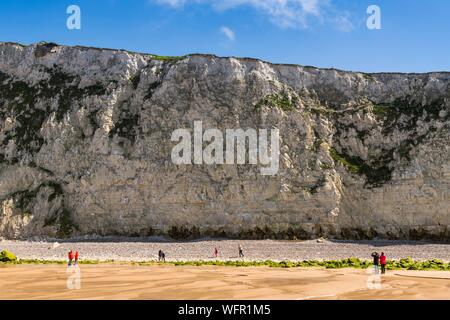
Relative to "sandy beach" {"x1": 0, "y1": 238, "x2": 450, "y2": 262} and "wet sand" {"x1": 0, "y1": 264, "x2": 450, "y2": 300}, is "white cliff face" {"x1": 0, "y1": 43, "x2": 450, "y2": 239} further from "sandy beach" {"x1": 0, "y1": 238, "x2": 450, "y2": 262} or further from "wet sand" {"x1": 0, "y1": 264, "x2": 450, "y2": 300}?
"wet sand" {"x1": 0, "y1": 264, "x2": 450, "y2": 300}

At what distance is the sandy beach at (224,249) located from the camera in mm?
29781

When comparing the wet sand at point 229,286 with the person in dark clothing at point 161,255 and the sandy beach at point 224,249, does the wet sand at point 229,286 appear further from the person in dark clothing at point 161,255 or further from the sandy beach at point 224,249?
the sandy beach at point 224,249

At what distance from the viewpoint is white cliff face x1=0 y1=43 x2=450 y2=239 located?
132 ft

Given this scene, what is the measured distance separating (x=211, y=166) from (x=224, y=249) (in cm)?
1081

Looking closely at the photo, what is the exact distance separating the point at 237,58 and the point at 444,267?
33.9 m

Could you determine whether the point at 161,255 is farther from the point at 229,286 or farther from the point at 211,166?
the point at 211,166

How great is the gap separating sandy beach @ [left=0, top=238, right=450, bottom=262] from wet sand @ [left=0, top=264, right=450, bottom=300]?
11.2m

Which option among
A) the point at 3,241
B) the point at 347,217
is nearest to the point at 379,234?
the point at 347,217

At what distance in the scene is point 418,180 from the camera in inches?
1563

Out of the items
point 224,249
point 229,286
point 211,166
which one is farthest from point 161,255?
point 211,166

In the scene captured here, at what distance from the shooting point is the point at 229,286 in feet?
46.9

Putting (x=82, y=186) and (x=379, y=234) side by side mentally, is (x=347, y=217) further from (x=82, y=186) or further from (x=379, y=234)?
(x=82, y=186)

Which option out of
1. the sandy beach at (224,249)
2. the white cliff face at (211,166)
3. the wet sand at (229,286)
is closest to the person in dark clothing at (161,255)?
the sandy beach at (224,249)

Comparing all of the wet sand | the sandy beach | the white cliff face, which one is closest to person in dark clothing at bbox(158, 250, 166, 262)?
the sandy beach
